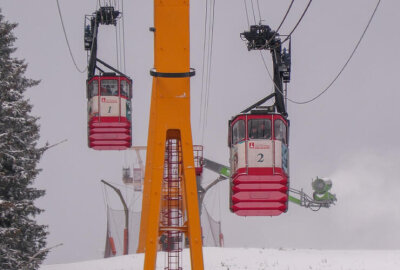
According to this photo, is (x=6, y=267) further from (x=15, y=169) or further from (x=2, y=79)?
(x=2, y=79)

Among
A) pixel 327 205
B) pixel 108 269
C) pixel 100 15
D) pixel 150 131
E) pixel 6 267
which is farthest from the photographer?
pixel 327 205

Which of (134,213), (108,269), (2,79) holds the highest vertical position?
(2,79)

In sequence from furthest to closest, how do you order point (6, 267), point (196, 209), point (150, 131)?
1. point (150, 131)
2. point (6, 267)
3. point (196, 209)

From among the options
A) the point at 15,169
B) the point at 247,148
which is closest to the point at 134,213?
the point at 15,169

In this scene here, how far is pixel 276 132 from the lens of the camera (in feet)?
61.7

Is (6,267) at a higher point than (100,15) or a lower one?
lower

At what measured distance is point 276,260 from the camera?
92.1 feet

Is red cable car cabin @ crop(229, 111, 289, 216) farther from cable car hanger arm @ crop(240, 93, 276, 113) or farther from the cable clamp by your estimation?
the cable clamp

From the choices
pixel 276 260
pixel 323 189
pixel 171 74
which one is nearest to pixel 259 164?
pixel 171 74

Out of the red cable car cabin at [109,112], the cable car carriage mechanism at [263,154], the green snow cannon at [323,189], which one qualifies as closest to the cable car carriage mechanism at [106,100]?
the red cable car cabin at [109,112]

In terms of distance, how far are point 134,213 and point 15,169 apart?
51.0ft

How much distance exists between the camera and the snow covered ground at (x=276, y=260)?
1045 inches

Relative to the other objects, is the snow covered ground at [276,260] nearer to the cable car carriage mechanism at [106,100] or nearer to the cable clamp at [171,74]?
the cable car carriage mechanism at [106,100]

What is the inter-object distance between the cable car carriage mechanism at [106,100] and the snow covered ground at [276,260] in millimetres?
5734
